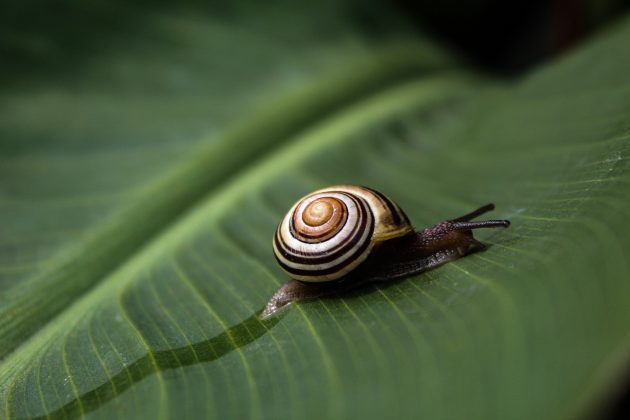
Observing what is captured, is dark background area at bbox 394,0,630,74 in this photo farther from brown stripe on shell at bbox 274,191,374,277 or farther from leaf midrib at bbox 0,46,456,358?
brown stripe on shell at bbox 274,191,374,277

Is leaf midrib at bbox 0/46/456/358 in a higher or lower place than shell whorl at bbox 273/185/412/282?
higher

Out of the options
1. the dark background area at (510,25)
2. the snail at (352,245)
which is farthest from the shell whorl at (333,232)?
the dark background area at (510,25)

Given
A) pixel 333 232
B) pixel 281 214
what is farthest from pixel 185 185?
pixel 333 232

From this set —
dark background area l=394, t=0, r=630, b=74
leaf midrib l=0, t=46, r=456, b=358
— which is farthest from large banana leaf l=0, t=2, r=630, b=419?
dark background area l=394, t=0, r=630, b=74

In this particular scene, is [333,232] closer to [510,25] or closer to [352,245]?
[352,245]

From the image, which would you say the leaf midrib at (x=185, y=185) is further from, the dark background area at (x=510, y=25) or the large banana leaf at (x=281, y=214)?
the dark background area at (x=510, y=25)

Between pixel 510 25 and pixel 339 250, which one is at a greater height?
pixel 510 25

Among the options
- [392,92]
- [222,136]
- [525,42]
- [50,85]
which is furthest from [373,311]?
[525,42]
